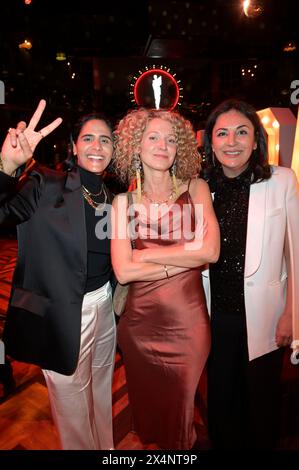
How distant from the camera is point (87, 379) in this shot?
1798 mm

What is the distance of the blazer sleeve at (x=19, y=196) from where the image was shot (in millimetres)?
1461

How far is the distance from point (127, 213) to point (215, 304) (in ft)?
2.70

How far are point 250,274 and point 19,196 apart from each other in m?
1.37

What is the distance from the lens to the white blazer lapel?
1.76 meters

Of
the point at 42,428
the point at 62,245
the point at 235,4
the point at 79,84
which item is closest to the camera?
the point at 62,245

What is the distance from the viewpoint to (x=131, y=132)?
1.96 metres

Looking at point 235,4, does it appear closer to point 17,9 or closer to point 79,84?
point 17,9

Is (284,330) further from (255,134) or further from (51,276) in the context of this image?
(51,276)

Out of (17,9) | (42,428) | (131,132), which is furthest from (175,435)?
(17,9)

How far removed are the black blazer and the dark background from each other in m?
5.50

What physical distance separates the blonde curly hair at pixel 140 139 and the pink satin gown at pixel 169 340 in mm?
331

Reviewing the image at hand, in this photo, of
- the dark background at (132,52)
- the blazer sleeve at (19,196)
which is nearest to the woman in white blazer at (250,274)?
the blazer sleeve at (19,196)

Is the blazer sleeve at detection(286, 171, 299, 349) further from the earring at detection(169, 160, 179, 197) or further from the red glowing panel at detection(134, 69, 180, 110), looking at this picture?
the red glowing panel at detection(134, 69, 180, 110)

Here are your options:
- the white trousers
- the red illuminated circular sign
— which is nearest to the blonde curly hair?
the red illuminated circular sign
